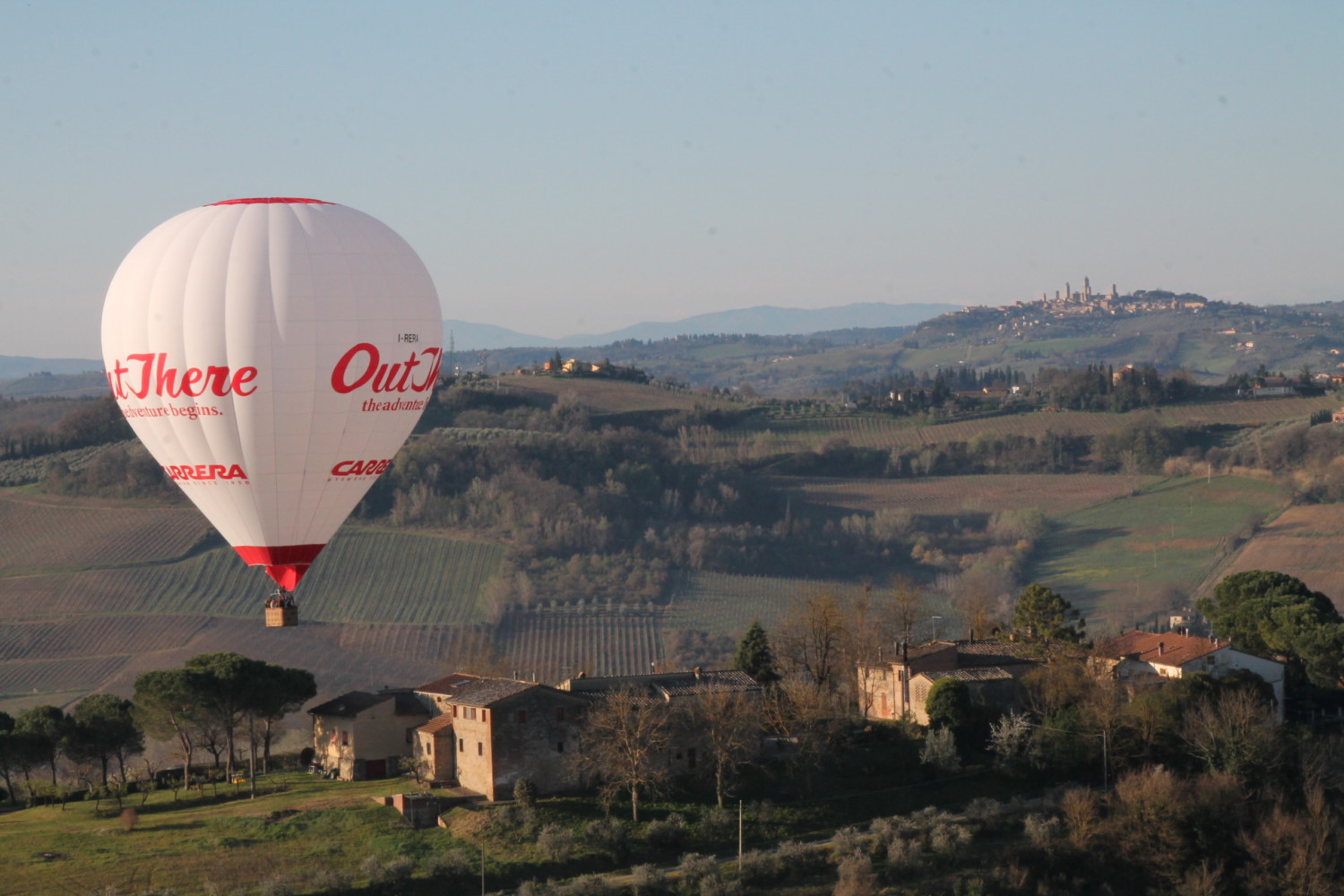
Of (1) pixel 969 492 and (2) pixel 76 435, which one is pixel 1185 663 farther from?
(2) pixel 76 435

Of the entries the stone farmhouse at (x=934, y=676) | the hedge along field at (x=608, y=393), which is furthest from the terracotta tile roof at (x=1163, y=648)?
the hedge along field at (x=608, y=393)

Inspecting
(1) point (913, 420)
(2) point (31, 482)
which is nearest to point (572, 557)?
(2) point (31, 482)

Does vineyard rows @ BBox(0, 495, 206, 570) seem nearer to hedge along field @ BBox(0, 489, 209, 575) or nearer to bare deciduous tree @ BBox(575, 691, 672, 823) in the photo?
hedge along field @ BBox(0, 489, 209, 575)

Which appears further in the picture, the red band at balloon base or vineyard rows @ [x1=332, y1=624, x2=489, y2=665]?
vineyard rows @ [x1=332, y1=624, x2=489, y2=665]

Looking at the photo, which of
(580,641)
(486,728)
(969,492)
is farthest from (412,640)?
(969,492)

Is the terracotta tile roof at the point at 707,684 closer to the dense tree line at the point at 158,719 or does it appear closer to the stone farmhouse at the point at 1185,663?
the dense tree line at the point at 158,719

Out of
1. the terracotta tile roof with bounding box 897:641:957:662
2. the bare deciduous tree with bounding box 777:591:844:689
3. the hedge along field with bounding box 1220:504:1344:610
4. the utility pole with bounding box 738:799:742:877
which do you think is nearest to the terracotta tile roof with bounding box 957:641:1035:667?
the terracotta tile roof with bounding box 897:641:957:662

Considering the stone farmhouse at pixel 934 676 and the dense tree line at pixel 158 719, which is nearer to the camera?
the dense tree line at pixel 158 719
